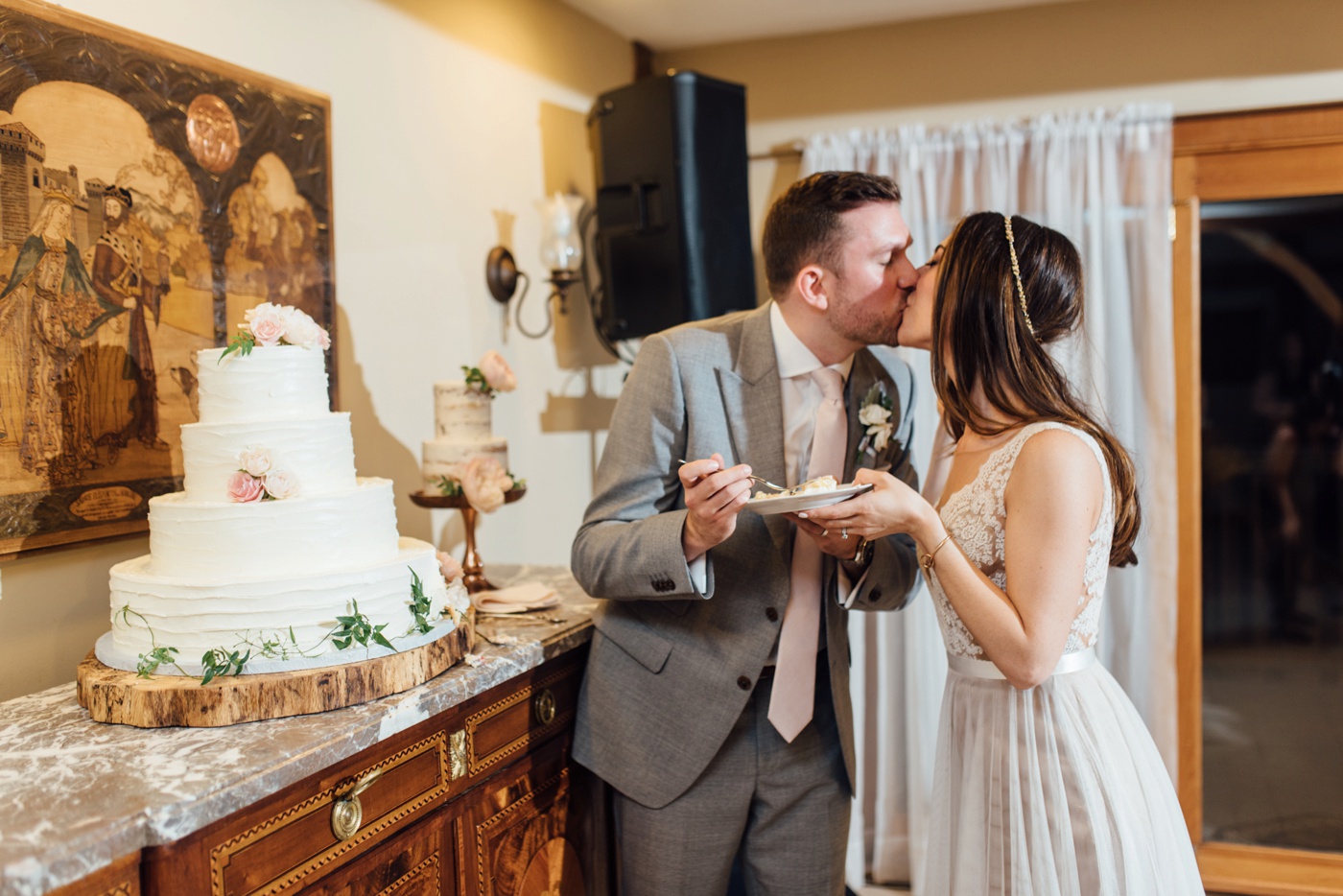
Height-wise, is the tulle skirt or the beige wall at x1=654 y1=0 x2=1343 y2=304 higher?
the beige wall at x1=654 y1=0 x2=1343 y2=304

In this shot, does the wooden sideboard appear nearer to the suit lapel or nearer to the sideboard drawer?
the sideboard drawer

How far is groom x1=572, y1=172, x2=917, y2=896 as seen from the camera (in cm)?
192

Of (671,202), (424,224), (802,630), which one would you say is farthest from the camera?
(671,202)

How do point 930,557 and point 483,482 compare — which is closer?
point 930,557

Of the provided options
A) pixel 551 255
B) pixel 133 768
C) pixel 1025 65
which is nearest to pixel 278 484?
pixel 133 768

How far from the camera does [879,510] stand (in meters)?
1.63

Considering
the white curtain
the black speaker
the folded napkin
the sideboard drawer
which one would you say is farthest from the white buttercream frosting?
the white curtain

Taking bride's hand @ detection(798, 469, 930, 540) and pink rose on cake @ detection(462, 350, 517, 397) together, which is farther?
pink rose on cake @ detection(462, 350, 517, 397)

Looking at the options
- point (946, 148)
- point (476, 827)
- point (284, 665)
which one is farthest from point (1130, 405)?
point (284, 665)

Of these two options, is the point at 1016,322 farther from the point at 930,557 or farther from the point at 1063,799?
the point at 1063,799

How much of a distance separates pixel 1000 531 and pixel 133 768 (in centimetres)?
132

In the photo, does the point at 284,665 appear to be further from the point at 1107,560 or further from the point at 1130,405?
the point at 1130,405

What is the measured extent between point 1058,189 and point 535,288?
5.85 feet

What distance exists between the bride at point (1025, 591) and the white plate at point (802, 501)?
0.07m
